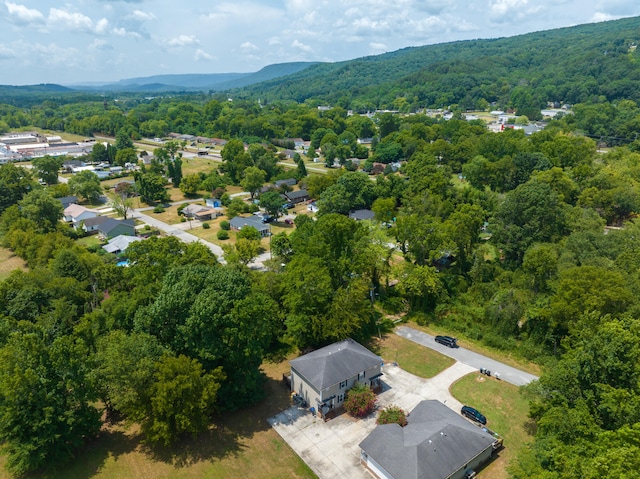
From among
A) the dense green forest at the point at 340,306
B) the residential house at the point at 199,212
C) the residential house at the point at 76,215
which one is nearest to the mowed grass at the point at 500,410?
the dense green forest at the point at 340,306

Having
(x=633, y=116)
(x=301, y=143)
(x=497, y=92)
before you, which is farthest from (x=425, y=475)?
(x=497, y=92)

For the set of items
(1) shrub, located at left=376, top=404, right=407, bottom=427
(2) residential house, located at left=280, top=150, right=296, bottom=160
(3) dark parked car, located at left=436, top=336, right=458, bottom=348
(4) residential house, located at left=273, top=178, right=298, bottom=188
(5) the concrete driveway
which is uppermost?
(2) residential house, located at left=280, top=150, right=296, bottom=160

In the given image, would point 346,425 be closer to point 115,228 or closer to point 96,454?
point 96,454

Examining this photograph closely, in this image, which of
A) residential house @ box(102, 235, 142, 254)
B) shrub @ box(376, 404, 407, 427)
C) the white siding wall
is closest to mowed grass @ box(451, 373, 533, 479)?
shrub @ box(376, 404, 407, 427)

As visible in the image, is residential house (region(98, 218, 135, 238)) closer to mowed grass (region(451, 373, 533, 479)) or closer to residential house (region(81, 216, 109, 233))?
residential house (region(81, 216, 109, 233))

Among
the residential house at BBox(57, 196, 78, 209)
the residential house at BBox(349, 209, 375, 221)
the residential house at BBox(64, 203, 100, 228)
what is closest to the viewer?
the residential house at BBox(349, 209, 375, 221)

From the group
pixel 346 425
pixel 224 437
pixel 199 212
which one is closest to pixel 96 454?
pixel 224 437
